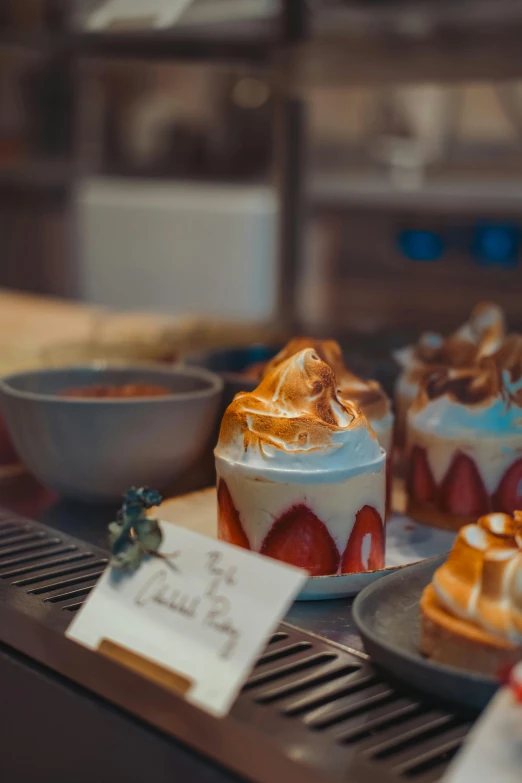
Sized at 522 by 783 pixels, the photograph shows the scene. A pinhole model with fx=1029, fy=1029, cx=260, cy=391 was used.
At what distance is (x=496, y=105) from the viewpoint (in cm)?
395

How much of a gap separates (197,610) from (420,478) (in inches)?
19.7

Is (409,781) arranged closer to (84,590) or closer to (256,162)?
(84,590)

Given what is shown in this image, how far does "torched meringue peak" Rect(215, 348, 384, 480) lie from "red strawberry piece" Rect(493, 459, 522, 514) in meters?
0.21

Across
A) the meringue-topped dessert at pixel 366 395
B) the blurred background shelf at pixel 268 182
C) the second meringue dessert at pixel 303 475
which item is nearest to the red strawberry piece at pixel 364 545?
the second meringue dessert at pixel 303 475

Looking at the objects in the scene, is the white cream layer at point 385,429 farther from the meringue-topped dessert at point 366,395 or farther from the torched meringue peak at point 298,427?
the torched meringue peak at point 298,427

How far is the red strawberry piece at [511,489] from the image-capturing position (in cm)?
113

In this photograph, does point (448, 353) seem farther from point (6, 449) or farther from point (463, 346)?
point (6, 449)

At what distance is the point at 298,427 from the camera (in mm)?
944

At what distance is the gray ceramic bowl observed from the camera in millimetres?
1176

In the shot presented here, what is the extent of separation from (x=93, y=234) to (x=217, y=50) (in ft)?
9.65

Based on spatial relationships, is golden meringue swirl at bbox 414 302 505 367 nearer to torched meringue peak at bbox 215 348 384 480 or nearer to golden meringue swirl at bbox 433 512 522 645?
torched meringue peak at bbox 215 348 384 480

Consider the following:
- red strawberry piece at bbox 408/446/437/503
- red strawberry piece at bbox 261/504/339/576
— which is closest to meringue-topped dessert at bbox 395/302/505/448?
red strawberry piece at bbox 408/446/437/503

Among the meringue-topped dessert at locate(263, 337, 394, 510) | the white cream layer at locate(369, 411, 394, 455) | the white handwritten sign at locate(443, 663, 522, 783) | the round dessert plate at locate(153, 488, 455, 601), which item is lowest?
the round dessert plate at locate(153, 488, 455, 601)

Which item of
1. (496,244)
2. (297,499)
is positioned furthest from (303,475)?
(496,244)
